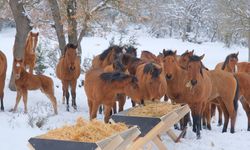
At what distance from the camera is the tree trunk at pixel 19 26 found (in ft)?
41.7

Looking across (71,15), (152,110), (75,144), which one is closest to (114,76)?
(152,110)

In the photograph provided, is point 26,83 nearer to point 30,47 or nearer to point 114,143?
point 30,47

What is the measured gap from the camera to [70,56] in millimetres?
11570

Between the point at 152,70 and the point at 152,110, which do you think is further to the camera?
the point at 152,70

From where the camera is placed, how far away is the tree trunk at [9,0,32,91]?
12.7m

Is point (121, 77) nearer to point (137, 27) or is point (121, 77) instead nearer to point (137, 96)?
point (137, 96)

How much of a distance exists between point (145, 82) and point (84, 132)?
4641 millimetres

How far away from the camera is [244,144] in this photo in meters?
8.96

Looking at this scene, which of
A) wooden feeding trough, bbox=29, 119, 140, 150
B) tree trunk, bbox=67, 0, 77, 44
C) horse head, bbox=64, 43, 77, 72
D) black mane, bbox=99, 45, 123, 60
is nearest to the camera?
wooden feeding trough, bbox=29, 119, 140, 150

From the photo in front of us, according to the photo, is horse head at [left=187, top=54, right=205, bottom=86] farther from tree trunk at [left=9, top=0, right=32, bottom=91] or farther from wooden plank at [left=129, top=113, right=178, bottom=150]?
tree trunk at [left=9, top=0, right=32, bottom=91]

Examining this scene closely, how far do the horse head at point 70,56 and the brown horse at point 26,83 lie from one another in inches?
33.0

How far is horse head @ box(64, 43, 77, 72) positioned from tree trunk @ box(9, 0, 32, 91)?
1920 millimetres

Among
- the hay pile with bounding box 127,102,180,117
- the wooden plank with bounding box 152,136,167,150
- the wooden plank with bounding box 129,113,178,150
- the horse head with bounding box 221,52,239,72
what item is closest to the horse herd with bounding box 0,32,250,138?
the hay pile with bounding box 127,102,180,117

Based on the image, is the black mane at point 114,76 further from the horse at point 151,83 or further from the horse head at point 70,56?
the horse head at point 70,56
